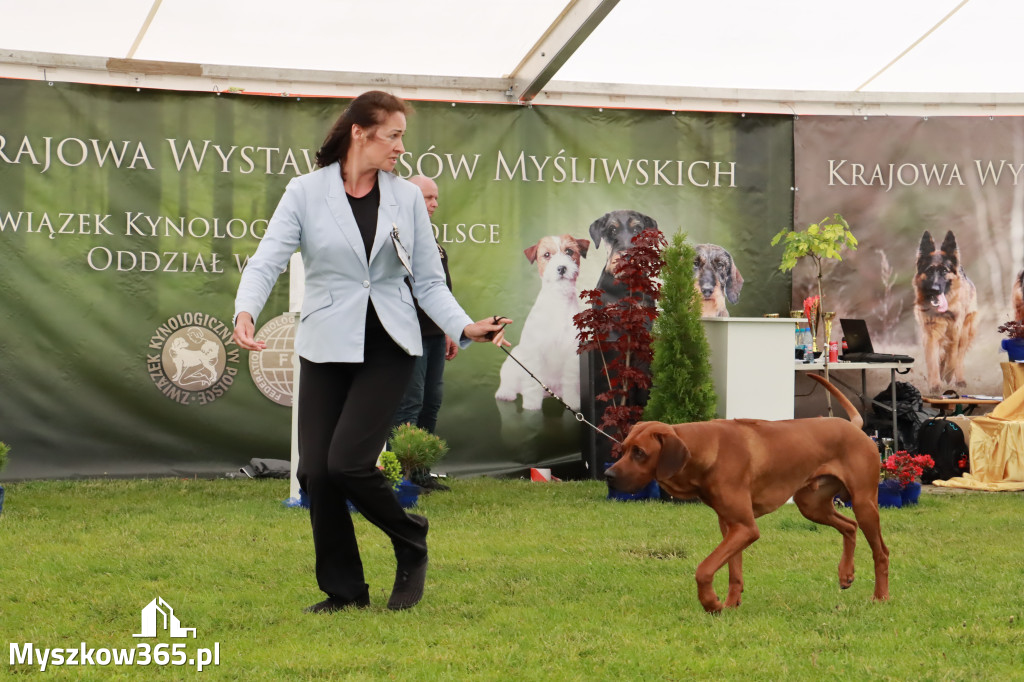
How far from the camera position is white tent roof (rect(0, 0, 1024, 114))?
8258 mm

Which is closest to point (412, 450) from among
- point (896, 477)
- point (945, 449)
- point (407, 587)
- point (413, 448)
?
point (413, 448)

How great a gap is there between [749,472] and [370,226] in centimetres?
168

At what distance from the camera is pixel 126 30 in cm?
845

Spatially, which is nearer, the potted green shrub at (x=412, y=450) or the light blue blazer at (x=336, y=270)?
the light blue blazer at (x=336, y=270)

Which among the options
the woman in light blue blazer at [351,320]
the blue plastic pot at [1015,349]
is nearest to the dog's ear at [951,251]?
the blue plastic pot at [1015,349]

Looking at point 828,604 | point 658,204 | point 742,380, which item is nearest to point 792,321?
point 742,380

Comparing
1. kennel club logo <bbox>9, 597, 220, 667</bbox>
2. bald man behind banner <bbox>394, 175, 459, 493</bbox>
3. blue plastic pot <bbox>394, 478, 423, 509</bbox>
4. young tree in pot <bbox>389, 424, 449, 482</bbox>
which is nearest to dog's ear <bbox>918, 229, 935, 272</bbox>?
bald man behind banner <bbox>394, 175, 459, 493</bbox>

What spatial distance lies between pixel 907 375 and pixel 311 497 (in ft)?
24.3

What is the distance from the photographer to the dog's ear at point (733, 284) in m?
9.83

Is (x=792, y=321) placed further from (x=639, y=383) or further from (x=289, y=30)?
(x=289, y=30)

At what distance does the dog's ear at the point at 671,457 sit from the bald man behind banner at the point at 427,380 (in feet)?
12.4

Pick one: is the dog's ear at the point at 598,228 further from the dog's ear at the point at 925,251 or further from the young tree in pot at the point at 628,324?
the dog's ear at the point at 925,251

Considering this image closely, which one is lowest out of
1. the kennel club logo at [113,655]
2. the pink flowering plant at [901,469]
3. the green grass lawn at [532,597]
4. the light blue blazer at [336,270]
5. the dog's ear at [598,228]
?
the green grass lawn at [532,597]

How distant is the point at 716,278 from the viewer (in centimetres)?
980
